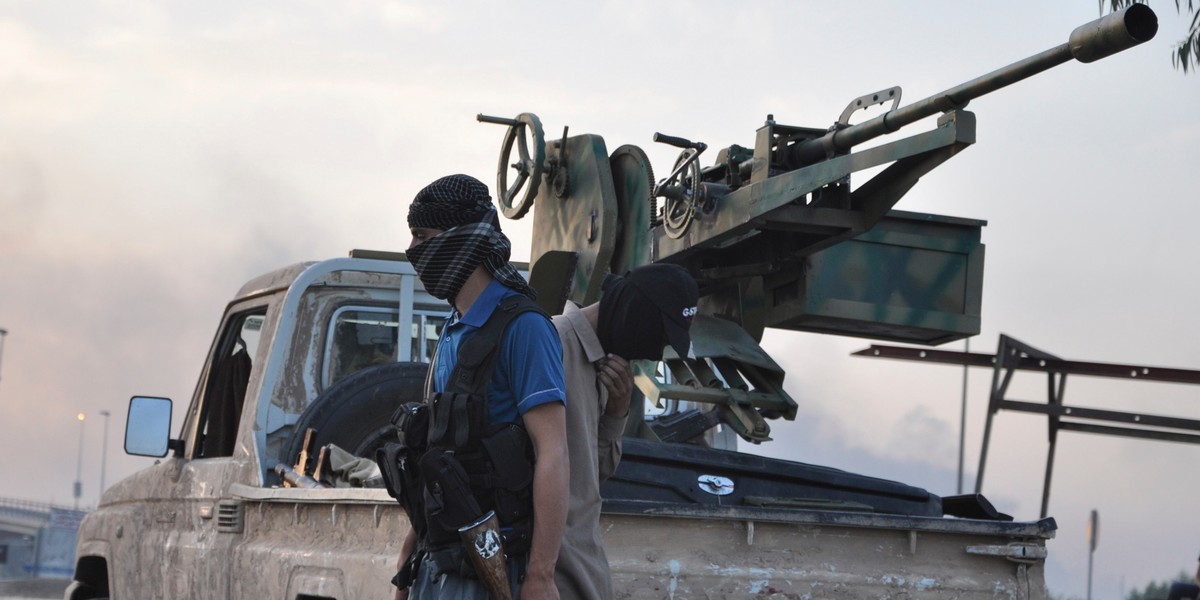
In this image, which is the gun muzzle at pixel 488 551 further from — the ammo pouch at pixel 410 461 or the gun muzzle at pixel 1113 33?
the gun muzzle at pixel 1113 33

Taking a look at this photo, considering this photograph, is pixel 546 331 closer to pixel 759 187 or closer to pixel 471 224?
pixel 471 224

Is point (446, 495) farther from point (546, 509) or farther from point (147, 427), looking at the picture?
point (147, 427)

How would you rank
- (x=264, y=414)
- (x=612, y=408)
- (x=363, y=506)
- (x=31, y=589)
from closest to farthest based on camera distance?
(x=612, y=408) < (x=363, y=506) < (x=264, y=414) < (x=31, y=589)

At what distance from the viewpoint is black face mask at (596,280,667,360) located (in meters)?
3.33

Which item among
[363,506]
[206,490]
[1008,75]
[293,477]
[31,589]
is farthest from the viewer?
[31,589]

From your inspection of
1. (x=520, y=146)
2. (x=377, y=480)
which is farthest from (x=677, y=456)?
(x=520, y=146)

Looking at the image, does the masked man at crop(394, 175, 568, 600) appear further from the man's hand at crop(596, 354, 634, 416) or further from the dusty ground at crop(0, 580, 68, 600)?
the dusty ground at crop(0, 580, 68, 600)

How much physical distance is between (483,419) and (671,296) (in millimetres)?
496

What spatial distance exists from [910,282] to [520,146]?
1865mm

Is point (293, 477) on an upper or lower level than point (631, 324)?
lower

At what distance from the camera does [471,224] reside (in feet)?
11.0

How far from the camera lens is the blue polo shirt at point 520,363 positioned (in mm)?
3180

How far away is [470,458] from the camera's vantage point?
3195 mm

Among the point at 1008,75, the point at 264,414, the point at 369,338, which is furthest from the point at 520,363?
the point at 369,338
